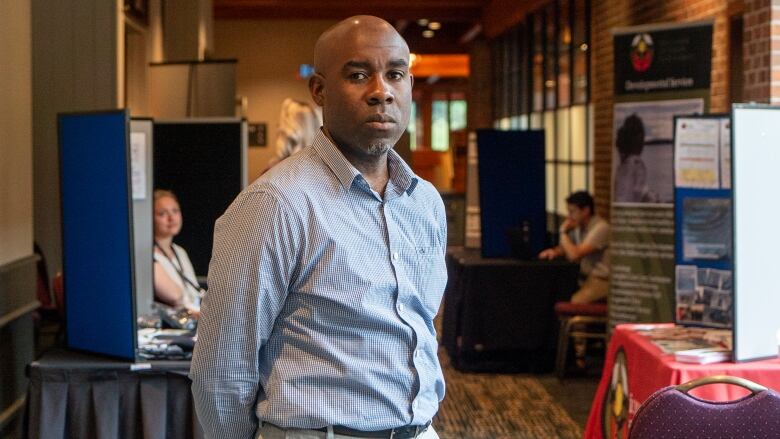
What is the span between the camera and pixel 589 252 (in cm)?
805

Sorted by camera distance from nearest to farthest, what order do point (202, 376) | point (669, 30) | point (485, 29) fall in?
point (202, 376), point (669, 30), point (485, 29)

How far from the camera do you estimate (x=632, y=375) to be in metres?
4.27

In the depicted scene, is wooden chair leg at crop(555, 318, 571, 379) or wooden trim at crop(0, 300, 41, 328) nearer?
wooden trim at crop(0, 300, 41, 328)

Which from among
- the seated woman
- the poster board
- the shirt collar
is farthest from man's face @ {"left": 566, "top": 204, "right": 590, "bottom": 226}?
the shirt collar

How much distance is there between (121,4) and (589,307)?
3.67 metres

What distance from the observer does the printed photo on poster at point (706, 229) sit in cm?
452

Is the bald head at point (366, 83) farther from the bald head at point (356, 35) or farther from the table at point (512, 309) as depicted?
the table at point (512, 309)

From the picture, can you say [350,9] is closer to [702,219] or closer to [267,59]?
[267,59]

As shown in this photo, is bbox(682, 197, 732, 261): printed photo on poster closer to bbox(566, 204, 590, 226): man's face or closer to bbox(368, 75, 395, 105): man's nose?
bbox(368, 75, 395, 105): man's nose

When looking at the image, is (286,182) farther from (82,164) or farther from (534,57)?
(534,57)


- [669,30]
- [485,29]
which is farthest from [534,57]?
A: [669,30]

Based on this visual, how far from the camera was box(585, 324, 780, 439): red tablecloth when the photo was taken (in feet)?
12.6

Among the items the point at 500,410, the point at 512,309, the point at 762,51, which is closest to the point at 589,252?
the point at 512,309

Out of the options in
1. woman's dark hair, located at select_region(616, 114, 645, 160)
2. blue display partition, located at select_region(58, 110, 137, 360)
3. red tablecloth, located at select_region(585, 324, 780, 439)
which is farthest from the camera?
woman's dark hair, located at select_region(616, 114, 645, 160)
